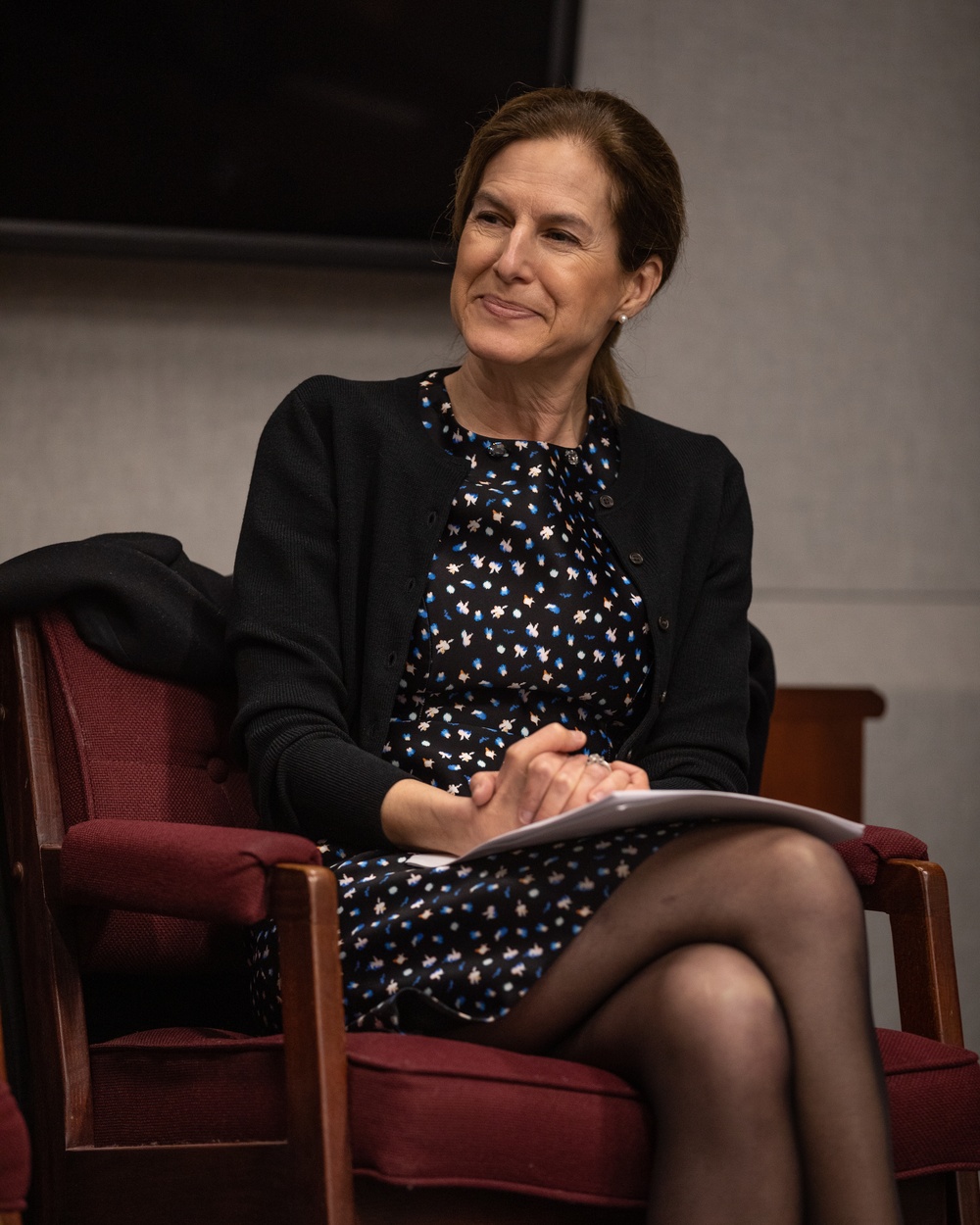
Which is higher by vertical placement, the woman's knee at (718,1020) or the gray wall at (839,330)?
the gray wall at (839,330)

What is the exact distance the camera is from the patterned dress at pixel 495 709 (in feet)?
4.25

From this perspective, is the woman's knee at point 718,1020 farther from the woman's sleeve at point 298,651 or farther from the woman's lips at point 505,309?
the woman's lips at point 505,309

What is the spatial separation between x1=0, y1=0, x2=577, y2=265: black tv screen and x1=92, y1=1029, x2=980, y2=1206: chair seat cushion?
152 centimetres

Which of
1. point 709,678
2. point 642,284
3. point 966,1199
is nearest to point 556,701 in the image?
point 709,678

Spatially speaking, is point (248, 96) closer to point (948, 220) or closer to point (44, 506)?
point (44, 506)

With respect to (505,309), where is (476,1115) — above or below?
below

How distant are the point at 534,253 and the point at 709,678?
52 centimetres

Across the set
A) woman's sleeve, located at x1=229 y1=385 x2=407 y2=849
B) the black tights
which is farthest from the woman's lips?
the black tights

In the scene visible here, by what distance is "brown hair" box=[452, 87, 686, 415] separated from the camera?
1666 millimetres

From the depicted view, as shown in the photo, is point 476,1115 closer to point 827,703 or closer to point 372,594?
point 372,594

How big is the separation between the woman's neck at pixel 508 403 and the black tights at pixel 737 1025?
24.3 inches

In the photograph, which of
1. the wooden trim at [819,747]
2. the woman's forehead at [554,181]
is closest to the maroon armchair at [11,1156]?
the woman's forehead at [554,181]

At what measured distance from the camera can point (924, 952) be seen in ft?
4.96

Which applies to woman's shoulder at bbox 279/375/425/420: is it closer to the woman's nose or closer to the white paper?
the woman's nose
